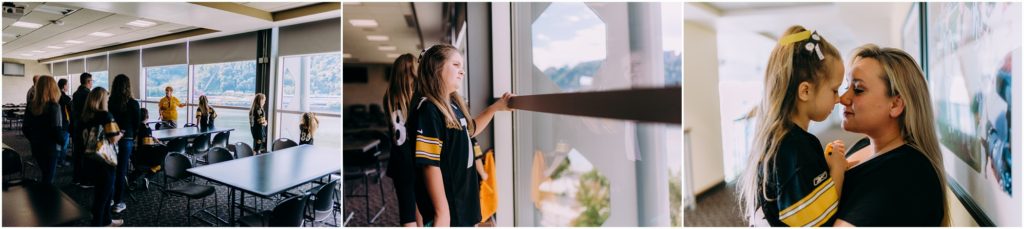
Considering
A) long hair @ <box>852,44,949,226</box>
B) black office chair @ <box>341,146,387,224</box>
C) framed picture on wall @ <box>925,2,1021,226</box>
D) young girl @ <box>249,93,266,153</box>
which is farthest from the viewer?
young girl @ <box>249,93,266,153</box>

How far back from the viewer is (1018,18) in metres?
1.48

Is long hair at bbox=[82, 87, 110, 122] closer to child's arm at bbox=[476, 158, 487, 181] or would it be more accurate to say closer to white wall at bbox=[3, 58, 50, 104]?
white wall at bbox=[3, 58, 50, 104]

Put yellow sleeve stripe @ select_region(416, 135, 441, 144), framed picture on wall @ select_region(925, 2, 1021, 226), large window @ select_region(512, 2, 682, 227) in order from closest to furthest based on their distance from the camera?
1. framed picture on wall @ select_region(925, 2, 1021, 226)
2. large window @ select_region(512, 2, 682, 227)
3. yellow sleeve stripe @ select_region(416, 135, 441, 144)

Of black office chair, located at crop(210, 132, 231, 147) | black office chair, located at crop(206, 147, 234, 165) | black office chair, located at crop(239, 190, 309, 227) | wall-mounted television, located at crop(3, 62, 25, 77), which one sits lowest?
black office chair, located at crop(239, 190, 309, 227)

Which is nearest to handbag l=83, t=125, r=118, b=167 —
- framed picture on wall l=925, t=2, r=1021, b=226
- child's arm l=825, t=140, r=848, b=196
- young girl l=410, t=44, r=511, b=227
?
young girl l=410, t=44, r=511, b=227

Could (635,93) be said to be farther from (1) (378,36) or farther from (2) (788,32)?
(1) (378,36)

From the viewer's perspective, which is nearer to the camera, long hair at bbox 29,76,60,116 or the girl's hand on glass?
the girl's hand on glass

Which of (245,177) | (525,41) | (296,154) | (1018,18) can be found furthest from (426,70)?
(1018,18)

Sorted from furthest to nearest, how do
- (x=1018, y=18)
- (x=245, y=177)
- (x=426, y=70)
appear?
(x=245, y=177), (x=426, y=70), (x=1018, y=18)

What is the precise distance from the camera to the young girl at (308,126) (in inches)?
87.2

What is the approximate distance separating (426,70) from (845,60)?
1.47m

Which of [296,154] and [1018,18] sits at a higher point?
[1018,18]

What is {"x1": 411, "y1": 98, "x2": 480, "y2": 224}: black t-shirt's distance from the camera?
2021 mm

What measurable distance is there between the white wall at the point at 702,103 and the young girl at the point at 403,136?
105cm
